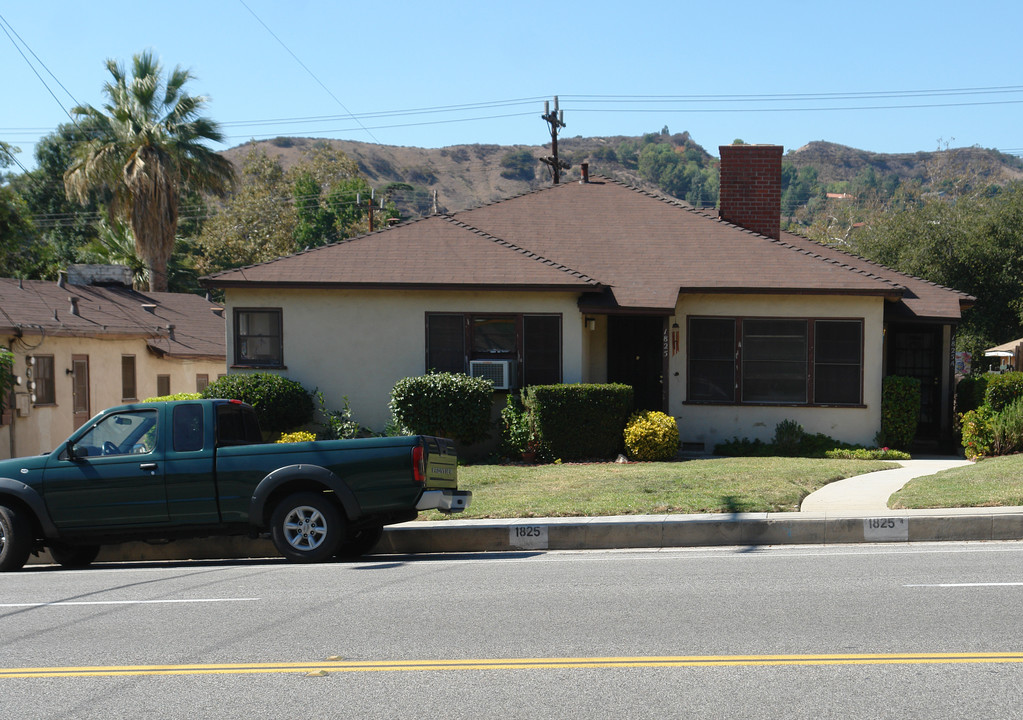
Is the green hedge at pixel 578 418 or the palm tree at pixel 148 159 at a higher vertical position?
the palm tree at pixel 148 159

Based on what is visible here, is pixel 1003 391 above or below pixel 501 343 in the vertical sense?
below

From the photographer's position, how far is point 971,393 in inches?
734

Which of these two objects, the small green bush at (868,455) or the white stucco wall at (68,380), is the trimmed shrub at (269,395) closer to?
the white stucco wall at (68,380)

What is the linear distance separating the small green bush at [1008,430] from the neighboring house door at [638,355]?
6397 millimetres

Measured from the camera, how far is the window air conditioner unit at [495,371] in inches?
758

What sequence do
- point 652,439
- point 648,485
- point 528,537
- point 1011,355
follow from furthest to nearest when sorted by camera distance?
point 1011,355, point 652,439, point 648,485, point 528,537

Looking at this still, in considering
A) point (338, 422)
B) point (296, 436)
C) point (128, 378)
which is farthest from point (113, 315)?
point (296, 436)

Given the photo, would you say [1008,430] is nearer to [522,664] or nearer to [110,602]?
[522,664]

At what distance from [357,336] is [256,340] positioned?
209 centimetres

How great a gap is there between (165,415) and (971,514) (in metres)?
8.98

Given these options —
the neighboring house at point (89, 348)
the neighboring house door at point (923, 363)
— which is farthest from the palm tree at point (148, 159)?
the neighboring house door at point (923, 363)

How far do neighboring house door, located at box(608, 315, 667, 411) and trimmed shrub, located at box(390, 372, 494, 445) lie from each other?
3.74 metres

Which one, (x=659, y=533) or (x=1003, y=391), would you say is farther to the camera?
(x=1003, y=391)

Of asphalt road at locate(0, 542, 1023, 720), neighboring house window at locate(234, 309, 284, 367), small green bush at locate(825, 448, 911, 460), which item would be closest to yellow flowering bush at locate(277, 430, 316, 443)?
neighboring house window at locate(234, 309, 284, 367)
